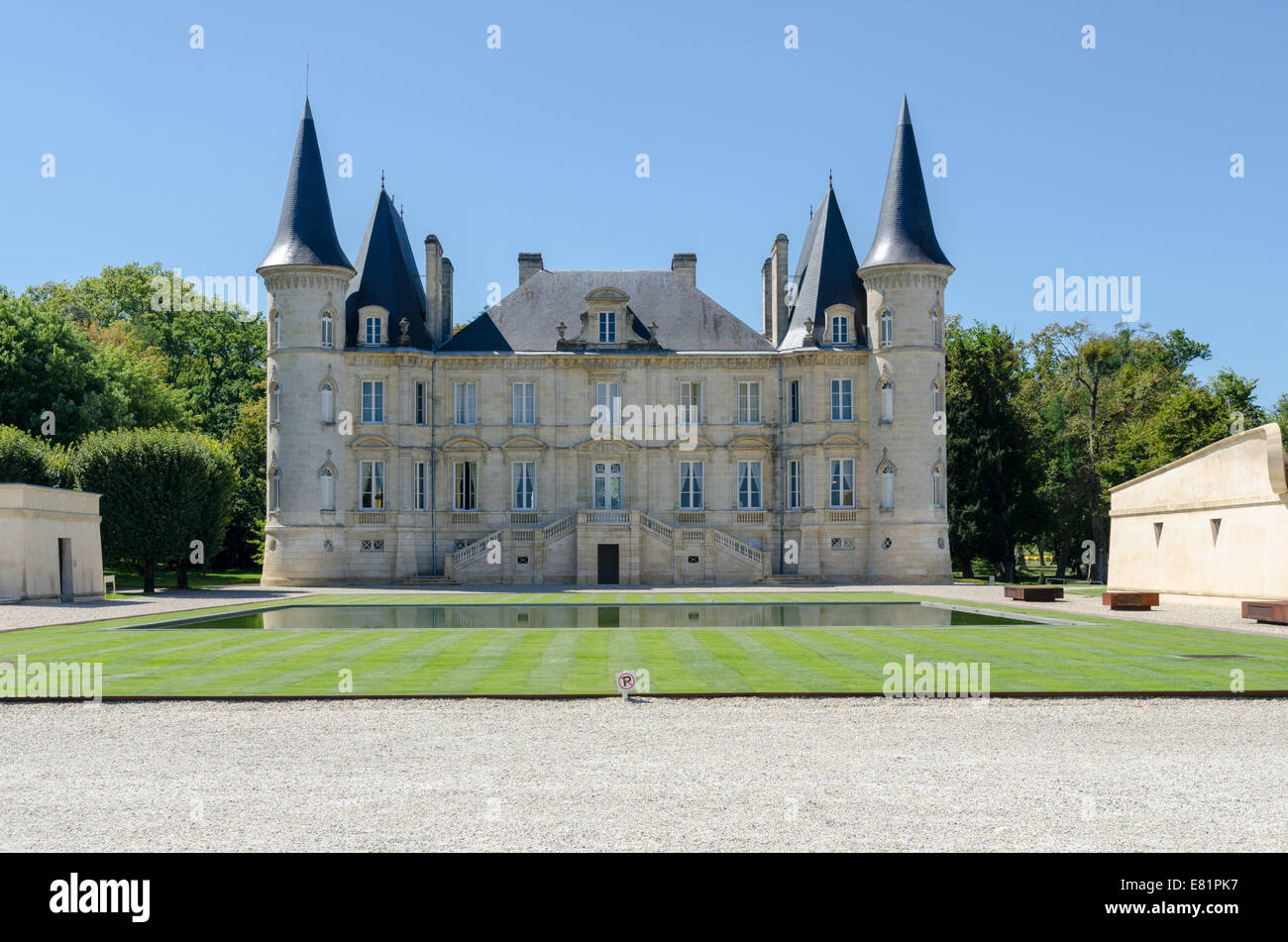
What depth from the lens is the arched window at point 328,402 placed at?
54.6 meters

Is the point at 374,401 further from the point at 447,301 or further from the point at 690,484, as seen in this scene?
the point at 690,484

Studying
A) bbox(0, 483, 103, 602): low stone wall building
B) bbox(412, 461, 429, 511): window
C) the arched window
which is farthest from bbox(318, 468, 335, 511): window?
bbox(0, 483, 103, 602): low stone wall building

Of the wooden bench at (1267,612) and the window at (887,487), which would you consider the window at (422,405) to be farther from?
the wooden bench at (1267,612)

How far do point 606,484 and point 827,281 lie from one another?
14.6 metres

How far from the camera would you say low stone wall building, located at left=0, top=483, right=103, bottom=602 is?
126ft

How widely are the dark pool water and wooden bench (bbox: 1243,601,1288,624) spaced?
217 inches

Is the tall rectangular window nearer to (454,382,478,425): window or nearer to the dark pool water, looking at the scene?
(454,382,478,425): window

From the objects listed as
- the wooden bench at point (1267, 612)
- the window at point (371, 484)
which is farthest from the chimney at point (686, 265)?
the wooden bench at point (1267, 612)

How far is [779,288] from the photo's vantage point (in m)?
58.9

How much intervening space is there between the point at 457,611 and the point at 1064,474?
153 feet

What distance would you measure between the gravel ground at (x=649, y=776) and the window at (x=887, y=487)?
128 feet

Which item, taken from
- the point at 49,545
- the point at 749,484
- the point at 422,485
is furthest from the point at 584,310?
the point at 49,545
